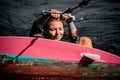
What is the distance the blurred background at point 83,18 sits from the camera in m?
6.03

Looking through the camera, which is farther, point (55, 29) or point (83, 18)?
point (83, 18)

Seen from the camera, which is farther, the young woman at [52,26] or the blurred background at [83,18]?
the blurred background at [83,18]

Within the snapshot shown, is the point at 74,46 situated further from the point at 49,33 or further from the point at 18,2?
the point at 18,2

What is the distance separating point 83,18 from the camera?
22.5 ft

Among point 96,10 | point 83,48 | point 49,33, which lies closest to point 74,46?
point 83,48

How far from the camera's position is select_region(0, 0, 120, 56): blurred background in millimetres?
6031

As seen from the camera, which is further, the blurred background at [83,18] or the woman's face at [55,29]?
the blurred background at [83,18]


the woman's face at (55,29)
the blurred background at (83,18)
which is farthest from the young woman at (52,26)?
the blurred background at (83,18)

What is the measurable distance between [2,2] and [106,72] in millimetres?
4874

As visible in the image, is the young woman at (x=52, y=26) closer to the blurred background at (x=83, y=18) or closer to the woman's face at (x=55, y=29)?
the woman's face at (x=55, y=29)

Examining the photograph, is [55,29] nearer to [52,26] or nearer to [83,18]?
[52,26]

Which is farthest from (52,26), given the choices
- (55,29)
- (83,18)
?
(83,18)

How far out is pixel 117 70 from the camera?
13.1ft

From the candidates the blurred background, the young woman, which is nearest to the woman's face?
the young woman
